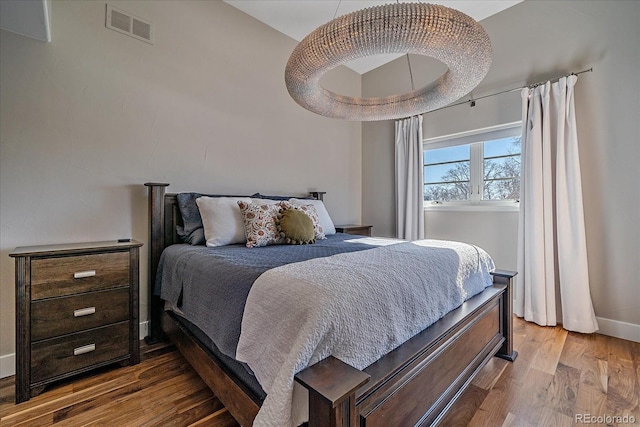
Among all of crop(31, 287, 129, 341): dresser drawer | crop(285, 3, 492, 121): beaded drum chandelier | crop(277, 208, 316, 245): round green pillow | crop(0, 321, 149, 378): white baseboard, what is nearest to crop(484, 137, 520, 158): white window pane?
crop(285, 3, 492, 121): beaded drum chandelier

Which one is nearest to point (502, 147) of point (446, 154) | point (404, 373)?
point (446, 154)

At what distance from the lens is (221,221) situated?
213cm

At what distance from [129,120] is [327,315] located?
7.21ft

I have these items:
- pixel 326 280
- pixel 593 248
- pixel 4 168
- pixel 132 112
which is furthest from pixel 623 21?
pixel 4 168

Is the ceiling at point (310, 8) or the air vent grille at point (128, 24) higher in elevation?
the ceiling at point (310, 8)

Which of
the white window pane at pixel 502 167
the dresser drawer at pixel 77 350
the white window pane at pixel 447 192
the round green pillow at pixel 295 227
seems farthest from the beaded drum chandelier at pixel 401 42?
the dresser drawer at pixel 77 350

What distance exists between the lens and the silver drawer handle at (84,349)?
5.34ft

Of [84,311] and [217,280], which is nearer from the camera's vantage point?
[217,280]

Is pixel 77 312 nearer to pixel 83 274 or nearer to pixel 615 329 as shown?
pixel 83 274

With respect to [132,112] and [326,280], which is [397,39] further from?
[132,112]

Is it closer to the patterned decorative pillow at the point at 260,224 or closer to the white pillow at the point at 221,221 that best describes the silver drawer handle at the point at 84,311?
the white pillow at the point at 221,221

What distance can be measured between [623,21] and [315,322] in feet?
10.6

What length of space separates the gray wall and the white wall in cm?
221

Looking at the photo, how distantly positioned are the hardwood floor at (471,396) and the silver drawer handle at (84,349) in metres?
0.17
